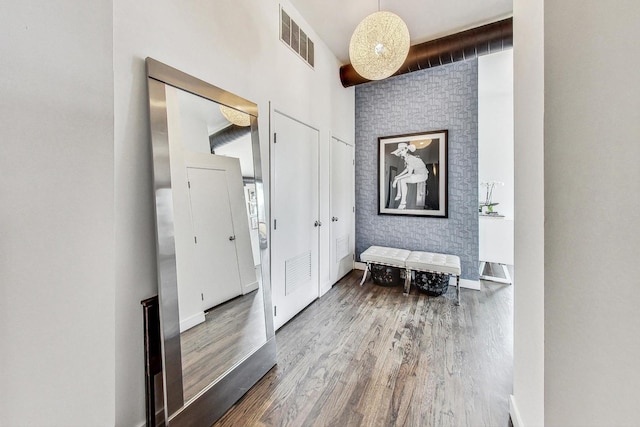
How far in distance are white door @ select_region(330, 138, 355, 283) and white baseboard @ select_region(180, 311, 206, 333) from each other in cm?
211

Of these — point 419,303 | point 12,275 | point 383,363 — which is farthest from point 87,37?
point 419,303

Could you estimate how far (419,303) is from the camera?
9.54 feet

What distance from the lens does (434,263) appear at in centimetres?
300

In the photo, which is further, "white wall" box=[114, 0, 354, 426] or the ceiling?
the ceiling

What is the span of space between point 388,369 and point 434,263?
63.3 inches

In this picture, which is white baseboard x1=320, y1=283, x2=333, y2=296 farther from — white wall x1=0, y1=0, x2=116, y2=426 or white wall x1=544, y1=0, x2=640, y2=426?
white wall x1=544, y1=0, x2=640, y2=426

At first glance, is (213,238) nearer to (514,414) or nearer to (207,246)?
(207,246)

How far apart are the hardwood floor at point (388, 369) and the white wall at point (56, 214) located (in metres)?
0.94

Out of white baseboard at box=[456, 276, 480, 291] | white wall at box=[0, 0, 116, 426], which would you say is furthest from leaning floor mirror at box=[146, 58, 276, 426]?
white baseboard at box=[456, 276, 480, 291]

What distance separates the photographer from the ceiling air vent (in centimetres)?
234

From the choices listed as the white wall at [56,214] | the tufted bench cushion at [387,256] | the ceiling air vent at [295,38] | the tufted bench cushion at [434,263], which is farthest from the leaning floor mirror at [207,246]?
the tufted bench cushion at [434,263]

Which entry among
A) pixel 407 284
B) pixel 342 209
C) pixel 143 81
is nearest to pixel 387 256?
pixel 407 284

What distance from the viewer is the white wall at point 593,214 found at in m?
0.42

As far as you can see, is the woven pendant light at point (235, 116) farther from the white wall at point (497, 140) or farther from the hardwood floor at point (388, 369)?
the white wall at point (497, 140)
